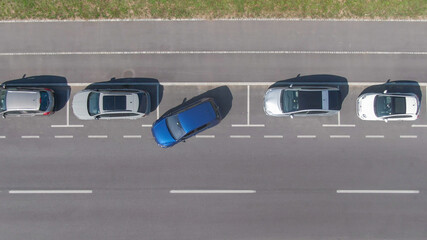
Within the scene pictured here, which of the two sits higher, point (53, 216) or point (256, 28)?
point (256, 28)

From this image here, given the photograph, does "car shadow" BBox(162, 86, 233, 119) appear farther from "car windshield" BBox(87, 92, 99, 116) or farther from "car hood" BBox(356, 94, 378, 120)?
"car hood" BBox(356, 94, 378, 120)

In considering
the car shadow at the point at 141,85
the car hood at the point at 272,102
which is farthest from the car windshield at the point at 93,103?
the car hood at the point at 272,102

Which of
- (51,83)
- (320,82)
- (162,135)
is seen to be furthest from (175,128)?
(320,82)

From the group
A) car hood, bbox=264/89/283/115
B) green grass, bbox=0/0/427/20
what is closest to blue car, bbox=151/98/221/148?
car hood, bbox=264/89/283/115

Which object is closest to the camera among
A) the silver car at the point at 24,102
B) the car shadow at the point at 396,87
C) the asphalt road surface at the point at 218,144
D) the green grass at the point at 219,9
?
the silver car at the point at 24,102

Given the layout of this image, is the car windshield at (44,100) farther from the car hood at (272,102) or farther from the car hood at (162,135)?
the car hood at (272,102)

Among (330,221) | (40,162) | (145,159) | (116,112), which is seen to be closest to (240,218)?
(330,221)

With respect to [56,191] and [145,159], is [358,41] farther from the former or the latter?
[56,191]
